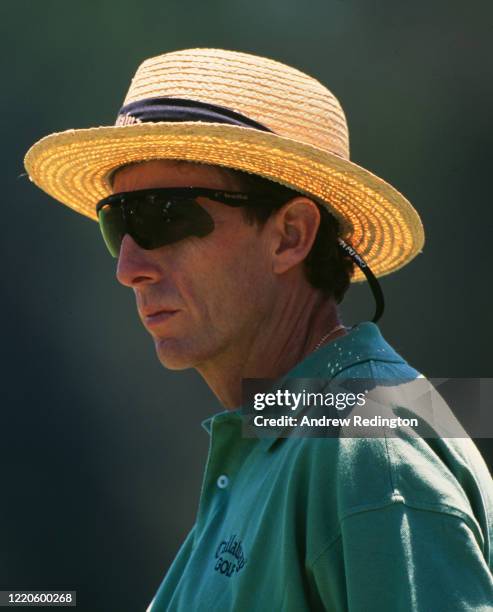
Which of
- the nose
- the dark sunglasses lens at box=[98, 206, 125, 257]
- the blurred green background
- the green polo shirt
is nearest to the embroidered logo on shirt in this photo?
the green polo shirt

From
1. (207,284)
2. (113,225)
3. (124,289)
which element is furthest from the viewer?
(124,289)

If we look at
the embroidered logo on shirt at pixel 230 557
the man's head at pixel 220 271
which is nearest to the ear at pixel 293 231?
the man's head at pixel 220 271

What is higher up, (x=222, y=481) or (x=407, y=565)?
(x=222, y=481)

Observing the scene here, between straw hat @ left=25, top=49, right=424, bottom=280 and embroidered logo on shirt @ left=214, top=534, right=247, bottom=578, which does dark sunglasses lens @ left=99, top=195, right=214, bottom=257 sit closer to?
straw hat @ left=25, top=49, right=424, bottom=280

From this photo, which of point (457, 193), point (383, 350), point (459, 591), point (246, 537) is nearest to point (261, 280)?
point (383, 350)

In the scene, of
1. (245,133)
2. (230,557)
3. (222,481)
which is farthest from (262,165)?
(230,557)

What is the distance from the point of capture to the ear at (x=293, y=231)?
6.79 feet

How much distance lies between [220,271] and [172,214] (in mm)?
134

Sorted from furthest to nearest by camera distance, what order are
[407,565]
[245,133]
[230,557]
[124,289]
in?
[124,289], [245,133], [230,557], [407,565]

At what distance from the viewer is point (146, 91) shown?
2129 millimetres

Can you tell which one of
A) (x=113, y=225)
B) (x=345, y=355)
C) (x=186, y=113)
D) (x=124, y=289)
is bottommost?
Answer: (x=345, y=355)

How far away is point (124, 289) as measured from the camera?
4.09 metres

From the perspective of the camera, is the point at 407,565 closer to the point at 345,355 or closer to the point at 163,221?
the point at 345,355

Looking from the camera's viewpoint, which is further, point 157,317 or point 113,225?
point 113,225
